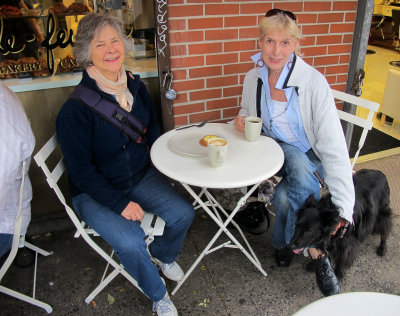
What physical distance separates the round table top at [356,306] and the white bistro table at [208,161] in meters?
0.67

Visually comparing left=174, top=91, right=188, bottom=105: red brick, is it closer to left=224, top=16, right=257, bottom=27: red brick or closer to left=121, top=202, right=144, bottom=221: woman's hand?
left=224, top=16, right=257, bottom=27: red brick

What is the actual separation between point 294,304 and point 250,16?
2.02 meters

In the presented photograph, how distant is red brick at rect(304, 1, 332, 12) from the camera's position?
9.19 ft

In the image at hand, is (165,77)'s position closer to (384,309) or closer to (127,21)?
(127,21)

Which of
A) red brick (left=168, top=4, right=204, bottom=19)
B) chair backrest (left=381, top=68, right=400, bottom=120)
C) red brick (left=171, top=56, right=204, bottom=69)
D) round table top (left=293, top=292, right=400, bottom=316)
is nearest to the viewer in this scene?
round table top (left=293, top=292, right=400, bottom=316)

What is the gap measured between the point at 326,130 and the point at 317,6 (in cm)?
134

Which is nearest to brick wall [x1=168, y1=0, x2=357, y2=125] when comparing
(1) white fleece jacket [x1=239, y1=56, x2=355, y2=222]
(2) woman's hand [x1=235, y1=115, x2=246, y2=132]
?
(2) woman's hand [x1=235, y1=115, x2=246, y2=132]

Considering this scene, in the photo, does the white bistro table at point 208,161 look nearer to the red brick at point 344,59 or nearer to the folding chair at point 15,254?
the folding chair at point 15,254

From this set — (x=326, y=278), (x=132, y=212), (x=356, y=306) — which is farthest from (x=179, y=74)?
(x=356, y=306)

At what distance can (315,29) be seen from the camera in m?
2.90

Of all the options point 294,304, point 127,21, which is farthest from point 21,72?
point 294,304

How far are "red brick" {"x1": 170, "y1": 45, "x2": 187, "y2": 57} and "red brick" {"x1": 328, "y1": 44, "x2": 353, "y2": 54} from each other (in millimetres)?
1327

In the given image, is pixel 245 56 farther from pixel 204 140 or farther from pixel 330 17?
pixel 204 140

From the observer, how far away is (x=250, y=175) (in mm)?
1742
